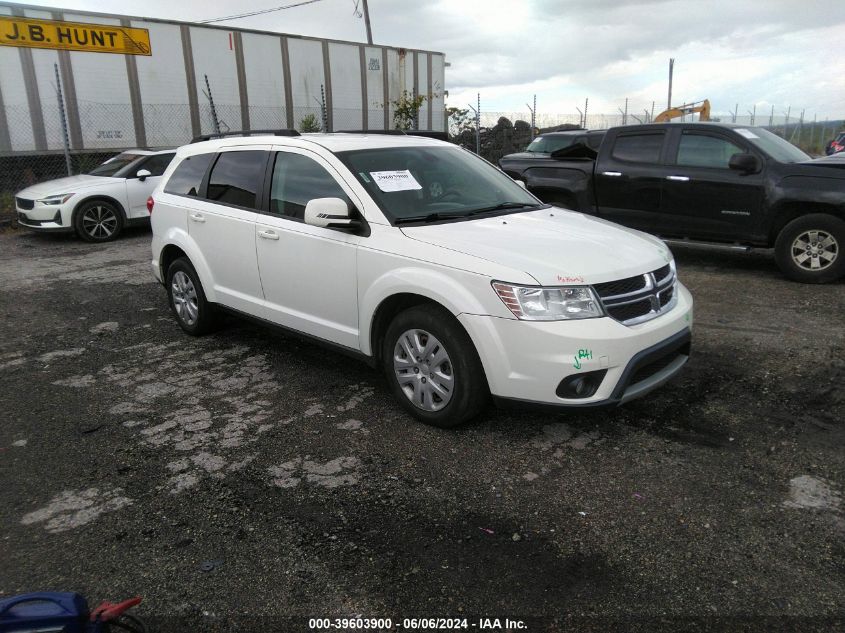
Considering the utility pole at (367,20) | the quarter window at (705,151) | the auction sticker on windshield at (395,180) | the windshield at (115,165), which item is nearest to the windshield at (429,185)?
the auction sticker on windshield at (395,180)

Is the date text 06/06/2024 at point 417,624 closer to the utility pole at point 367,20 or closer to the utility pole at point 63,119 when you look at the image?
the utility pole at point 63,119

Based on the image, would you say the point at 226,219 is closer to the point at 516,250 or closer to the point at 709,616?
the point at 516,250

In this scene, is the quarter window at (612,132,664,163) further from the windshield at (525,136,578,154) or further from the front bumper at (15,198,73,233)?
the front bumper at (15,198,73,233)

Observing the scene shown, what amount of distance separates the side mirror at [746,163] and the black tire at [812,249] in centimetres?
73

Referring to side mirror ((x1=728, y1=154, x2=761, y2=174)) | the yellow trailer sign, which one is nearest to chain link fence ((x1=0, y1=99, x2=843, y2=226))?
the yellow trailer sign

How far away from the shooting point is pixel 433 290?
12.2 feet

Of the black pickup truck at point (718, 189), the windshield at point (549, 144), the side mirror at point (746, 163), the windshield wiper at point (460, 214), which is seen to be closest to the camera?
the windshield wiper at point (460, 214)

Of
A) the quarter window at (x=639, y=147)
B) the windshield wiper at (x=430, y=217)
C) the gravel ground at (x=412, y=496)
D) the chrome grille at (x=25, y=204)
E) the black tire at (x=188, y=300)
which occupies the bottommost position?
the gravel ground at (x=412, y=496)

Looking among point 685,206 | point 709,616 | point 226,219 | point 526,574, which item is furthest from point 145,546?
point 685,206

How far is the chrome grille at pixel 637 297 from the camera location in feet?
11.8

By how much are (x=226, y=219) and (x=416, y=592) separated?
11.4ft

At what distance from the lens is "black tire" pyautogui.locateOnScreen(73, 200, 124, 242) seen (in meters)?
10.9

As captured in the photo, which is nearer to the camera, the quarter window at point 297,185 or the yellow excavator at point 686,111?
the quarter window at point 297,185

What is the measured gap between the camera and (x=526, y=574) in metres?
2.69
